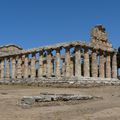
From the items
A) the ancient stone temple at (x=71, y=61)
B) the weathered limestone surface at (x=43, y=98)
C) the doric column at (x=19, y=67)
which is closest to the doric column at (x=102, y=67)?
the ancient stone temple at (x=71, y=61)

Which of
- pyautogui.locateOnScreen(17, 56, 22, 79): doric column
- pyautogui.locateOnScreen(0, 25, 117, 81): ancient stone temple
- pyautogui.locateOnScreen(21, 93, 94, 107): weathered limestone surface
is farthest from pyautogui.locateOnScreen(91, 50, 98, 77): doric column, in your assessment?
pyautogui.locateOnScreen(21, 93, 94, 107): weathered limestone surface

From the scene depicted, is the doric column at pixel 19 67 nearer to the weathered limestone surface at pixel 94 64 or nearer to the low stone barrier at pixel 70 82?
the low stone barrier at pixel 70 82

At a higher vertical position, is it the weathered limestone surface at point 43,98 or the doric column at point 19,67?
the doric column at point 19,67

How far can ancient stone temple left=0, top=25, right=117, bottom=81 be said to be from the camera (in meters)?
57.2

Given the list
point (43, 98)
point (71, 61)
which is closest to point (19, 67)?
point (71, 61)

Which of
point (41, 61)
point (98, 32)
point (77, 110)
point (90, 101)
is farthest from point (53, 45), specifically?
point (77, 110)

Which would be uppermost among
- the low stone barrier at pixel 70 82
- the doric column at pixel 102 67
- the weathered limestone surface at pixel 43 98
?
the doric column at pixel 102 67

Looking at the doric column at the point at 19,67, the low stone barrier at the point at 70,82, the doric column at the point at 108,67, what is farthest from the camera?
the doric column at the point at 19,67

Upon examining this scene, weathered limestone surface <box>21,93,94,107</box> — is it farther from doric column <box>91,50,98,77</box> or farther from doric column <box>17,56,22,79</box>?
doric column <box>17,56,22,79</box>

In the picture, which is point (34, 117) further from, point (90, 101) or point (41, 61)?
point (41, 61)

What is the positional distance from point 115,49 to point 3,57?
2286 cm

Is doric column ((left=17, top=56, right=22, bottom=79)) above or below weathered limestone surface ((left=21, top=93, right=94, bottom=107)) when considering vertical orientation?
above

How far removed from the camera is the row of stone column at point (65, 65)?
57.5 metres

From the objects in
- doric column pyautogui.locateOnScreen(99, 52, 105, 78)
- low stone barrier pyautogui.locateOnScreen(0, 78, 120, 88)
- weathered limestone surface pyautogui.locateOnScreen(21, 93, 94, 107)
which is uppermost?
doric column pyautogui.locateOnScreen(99, 52, 105, 78)
